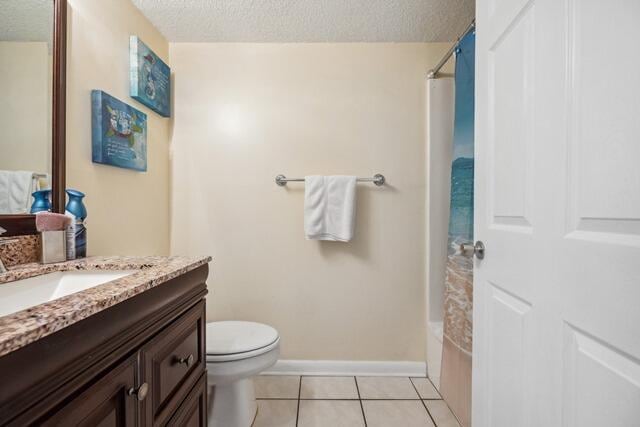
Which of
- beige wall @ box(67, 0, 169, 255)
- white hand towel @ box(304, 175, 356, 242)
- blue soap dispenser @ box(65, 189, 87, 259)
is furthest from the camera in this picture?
white hand towel @ box(304, 175, 356, 242)

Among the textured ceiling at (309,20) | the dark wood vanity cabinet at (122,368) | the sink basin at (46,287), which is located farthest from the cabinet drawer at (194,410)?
the textured ceiling at (309,20)

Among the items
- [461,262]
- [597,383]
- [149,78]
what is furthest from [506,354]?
[149,78]

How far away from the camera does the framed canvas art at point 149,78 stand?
4.83 feet

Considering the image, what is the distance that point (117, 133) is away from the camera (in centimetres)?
136

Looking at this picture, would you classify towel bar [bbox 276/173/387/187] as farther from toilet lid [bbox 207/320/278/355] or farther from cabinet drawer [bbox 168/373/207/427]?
cabinet drawer [bbox 168/373/207/427]

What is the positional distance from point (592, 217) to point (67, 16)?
5.82 ft

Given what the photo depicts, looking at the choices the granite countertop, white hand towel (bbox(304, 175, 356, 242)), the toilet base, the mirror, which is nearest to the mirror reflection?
the mirror

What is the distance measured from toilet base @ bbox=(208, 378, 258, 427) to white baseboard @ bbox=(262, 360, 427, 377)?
49cm

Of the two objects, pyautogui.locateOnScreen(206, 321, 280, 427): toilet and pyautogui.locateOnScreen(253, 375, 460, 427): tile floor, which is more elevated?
pyautogui.locateOnScreen(206, 321, 280, 427): toilet

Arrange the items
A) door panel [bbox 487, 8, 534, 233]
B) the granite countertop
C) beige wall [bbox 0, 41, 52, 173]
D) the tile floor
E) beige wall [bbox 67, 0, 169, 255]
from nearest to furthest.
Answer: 1. the granite countertop
2. door panel [bbox 487, 8, 534, 233]
3. beige wall [bbox 0, 41, 52, 173]
4. beige wall [bbox 67, 0, 169, 255]
5. the tile floor

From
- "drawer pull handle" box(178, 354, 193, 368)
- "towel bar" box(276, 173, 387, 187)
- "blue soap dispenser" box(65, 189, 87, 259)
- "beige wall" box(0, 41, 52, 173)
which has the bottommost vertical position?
"drawer pull handle" box(178, 354, 193, 368)

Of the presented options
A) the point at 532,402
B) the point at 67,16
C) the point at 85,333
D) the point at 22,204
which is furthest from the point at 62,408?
the point at 67,16

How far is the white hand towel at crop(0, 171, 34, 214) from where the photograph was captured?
94 cm

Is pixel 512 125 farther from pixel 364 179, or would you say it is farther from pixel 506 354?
pixel 364 179
